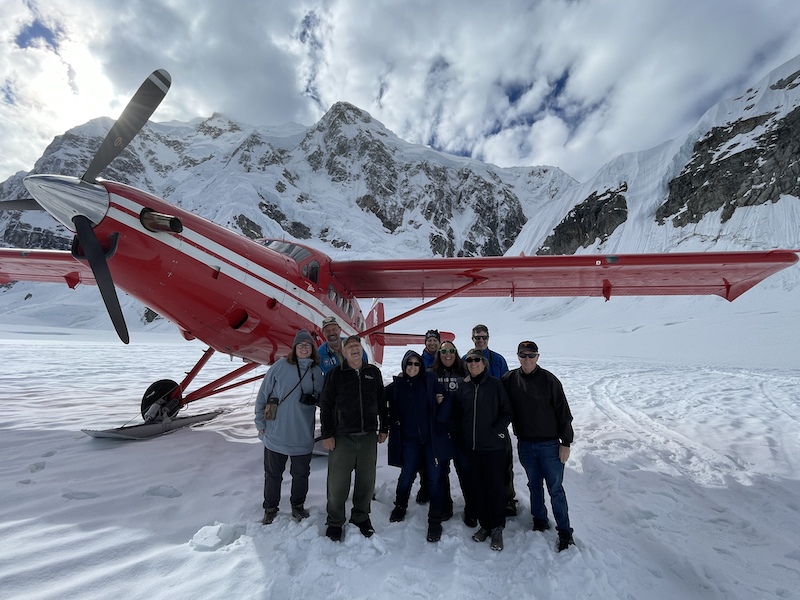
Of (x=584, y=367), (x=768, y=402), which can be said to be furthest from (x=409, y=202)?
(x=768, y=402)

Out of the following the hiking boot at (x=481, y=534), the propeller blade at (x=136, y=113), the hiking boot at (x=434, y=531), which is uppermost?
the propeller blade at (x=136, y=113)

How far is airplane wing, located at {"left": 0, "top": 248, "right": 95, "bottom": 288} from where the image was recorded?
607cm

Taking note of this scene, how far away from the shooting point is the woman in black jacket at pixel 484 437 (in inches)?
116

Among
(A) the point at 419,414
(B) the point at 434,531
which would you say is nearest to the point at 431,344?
(A) the point at 419,414

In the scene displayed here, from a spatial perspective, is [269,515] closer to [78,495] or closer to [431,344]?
[78,495]

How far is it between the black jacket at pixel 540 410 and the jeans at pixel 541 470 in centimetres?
7

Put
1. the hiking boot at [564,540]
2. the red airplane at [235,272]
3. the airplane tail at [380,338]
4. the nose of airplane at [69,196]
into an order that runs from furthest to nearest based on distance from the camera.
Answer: the airplane tail at [380,338], the red airplane at [235,272], the nose of airplane at [69,196], the hiking boot at [564,540]

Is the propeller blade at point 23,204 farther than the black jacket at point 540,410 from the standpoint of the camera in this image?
Yes

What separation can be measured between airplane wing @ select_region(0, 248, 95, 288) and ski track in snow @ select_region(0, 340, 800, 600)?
255cm

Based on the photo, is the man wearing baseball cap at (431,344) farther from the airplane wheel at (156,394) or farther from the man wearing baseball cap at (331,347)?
the airplane wheel at (156,394)

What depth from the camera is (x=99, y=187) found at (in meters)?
3.55

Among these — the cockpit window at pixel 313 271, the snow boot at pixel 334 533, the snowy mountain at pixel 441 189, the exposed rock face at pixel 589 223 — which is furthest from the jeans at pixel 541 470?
the exposed rock face at pixel 589 223

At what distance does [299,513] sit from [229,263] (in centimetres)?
275

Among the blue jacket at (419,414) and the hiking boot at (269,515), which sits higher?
the blue jacket at (419,414)
